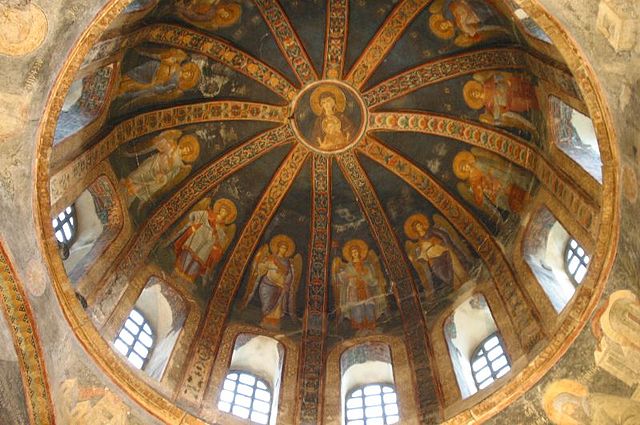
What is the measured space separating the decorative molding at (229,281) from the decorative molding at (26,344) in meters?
2.98

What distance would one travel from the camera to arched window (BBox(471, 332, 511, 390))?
16.0 m

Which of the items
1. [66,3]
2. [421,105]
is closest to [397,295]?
[421,105]

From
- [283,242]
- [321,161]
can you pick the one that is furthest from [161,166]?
[321,161]

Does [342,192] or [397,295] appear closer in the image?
[397,295]

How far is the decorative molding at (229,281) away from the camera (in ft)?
53.6

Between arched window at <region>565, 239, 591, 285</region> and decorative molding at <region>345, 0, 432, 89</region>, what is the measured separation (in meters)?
5.43

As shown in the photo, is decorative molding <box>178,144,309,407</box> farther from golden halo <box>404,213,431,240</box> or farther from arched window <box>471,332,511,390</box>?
arched window <box>471,332,511,390</box>

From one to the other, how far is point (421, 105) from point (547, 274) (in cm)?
481

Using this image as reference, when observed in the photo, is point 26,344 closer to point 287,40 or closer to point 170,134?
point 170,134

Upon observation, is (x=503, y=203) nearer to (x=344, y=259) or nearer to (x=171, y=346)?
(x=344, y=259)

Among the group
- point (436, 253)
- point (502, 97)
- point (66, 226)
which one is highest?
point (502, 97)

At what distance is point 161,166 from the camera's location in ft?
60.4

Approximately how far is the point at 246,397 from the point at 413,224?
5.07 m

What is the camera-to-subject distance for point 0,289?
12922 mm
